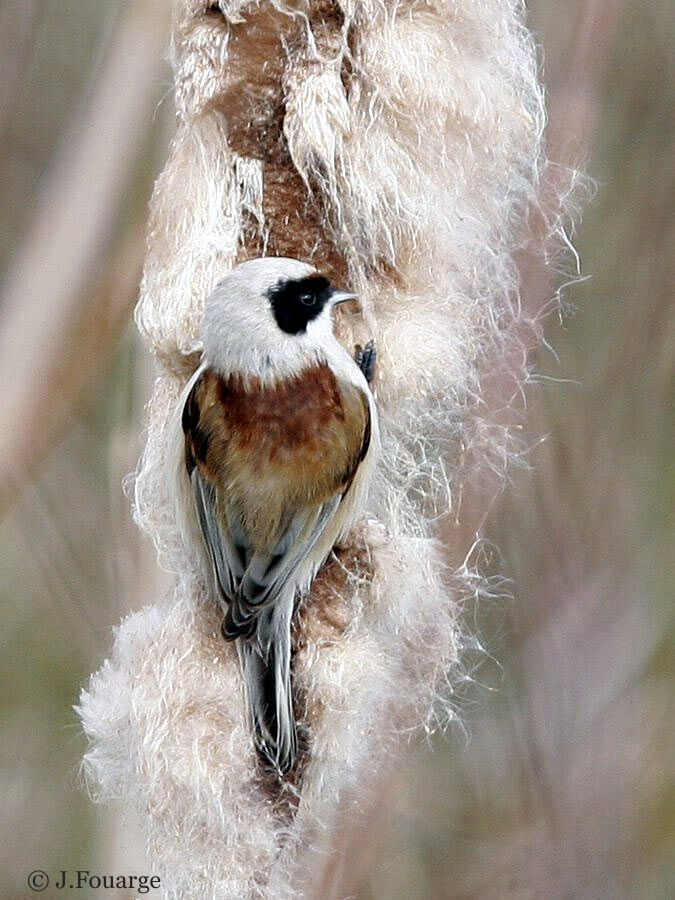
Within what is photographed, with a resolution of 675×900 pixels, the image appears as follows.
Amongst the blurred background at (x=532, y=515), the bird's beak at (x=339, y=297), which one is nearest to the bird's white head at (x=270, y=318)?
the bird's beak at (x=339, y=297)

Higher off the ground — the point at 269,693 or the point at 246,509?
the point at 246,509

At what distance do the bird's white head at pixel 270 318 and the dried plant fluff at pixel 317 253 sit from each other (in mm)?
46

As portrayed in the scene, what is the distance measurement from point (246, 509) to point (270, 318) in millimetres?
257

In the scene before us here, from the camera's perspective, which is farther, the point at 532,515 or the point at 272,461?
the point at 532,515

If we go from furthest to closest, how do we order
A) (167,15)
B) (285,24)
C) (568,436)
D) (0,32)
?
(568,436) → (0,32) → (167,15) → (285,24)

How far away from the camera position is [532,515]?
2266mm

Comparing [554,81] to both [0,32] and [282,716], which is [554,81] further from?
[282,716]

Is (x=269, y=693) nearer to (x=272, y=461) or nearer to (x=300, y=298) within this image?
(x=272, y=461)

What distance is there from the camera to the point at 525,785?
7.52 feet

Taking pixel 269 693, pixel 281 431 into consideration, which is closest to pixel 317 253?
pixel 281 431

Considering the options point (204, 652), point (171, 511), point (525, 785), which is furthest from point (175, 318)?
point (525, 785)

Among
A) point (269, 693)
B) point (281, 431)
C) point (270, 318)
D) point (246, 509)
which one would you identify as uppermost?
point (270, 318)

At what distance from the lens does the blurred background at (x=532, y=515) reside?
188 cm

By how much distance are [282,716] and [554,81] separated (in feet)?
4.47
